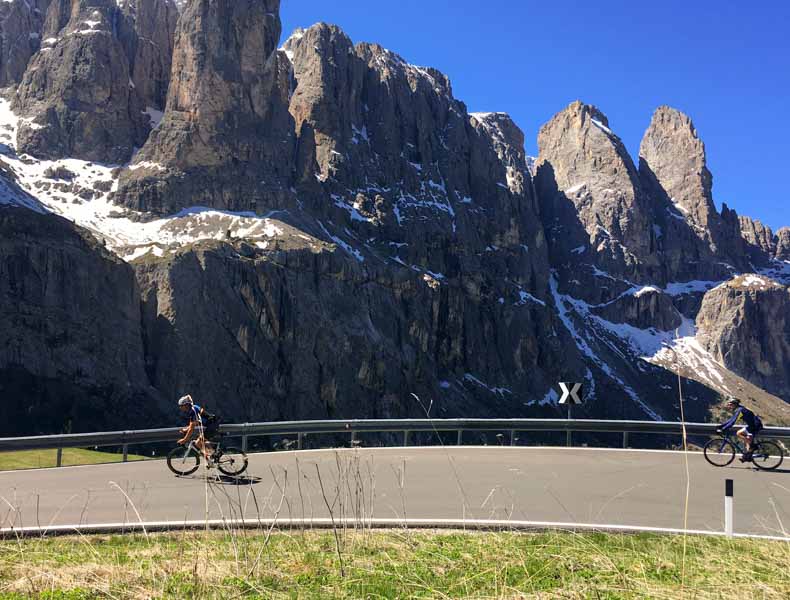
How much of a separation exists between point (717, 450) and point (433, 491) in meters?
8.84

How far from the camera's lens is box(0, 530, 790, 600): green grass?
5836 millimetres

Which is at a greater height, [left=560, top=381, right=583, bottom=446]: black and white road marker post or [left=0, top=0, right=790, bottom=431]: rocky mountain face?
[left=0, top=0, right=790, bottom=431]: rocky mountain face

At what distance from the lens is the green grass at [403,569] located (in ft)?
19.1

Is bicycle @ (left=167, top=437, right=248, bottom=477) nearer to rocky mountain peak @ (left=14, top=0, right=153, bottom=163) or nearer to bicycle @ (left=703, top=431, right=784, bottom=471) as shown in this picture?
bicycle @ (left=703, top=431, right=784, bottom=471)

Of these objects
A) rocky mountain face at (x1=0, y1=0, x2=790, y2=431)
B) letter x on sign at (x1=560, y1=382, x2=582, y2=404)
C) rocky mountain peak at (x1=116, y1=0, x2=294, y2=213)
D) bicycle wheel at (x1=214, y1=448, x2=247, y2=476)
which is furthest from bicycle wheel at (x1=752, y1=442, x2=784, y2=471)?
rocky mountain peak at (x1=116, y1=0, x2=294, y2=213)

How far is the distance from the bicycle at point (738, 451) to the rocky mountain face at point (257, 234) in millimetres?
59446

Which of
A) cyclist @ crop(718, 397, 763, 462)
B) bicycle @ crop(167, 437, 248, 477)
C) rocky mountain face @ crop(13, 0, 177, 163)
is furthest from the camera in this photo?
rocky mountain face @ crop(13, 0, 177, 163)

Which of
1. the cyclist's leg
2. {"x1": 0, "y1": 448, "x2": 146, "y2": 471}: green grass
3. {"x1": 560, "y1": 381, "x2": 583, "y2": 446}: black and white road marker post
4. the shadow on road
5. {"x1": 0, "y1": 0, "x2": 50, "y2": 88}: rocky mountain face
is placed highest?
{"x1": 0, "y1": 0, "x2": 50, "y2": 88}: rocky mountain face

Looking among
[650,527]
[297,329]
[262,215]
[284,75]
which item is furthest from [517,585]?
[284,75]

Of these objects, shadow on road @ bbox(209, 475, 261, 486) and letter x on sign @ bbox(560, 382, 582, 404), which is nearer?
shadow on road @ bbox(209, 475, 261, 486)

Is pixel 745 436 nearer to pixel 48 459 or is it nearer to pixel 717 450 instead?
pixel 717 450

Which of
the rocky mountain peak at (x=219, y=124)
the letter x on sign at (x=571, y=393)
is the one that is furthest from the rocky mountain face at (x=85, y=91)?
the letter x on sign at (x=571, y=393)

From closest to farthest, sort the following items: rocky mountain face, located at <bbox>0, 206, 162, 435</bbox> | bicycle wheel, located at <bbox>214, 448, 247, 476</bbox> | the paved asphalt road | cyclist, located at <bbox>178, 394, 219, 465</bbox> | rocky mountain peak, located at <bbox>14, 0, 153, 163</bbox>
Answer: the paved asphalt road → cyclist, located at <bbox>178, 394, 219, 465</bbox> → bicycle wheel, located at <bbox>214, 448, 247, 476</bbox> → rocky mountain face, located at <bbox>0, 206, 162, 435</bbox> → rocky mountain peak, located at <bbox>14, 0, 153, 163</bbox>

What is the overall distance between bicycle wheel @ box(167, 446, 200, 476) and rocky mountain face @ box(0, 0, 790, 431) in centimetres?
5489
